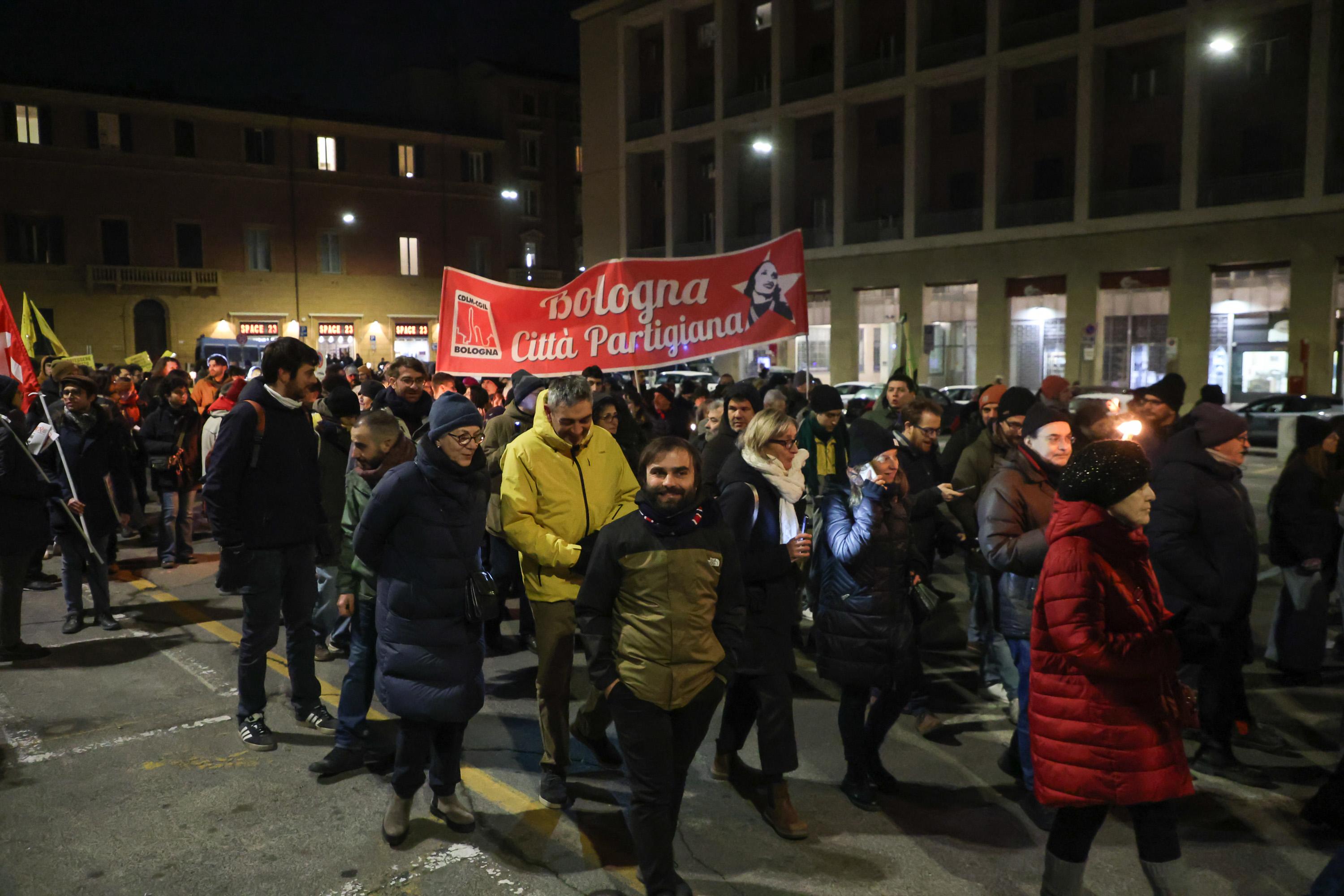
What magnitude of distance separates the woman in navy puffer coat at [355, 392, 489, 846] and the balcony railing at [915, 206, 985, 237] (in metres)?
30.8

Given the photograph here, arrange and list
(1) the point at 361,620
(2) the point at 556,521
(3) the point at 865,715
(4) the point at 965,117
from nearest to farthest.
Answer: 1. (2) the point at 556,521
2. (3) the point at 865,715
3. (1) the point at 361,620
4. (4) the point at 965,117

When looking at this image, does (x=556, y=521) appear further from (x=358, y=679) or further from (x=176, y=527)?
(x=176, y=527)

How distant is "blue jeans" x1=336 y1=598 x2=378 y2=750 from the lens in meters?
4.95

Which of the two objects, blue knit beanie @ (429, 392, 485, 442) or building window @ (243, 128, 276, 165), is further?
building window @ (243, 128, 276, 165)

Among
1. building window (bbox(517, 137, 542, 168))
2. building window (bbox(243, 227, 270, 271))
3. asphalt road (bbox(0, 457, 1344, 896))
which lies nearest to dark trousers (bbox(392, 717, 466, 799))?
asphalt road (bbox(0, 457, 1344, 896))

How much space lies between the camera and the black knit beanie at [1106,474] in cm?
316

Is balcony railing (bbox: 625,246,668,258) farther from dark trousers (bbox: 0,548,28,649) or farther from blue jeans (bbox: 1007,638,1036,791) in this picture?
blue jeans (bbox: 1007,638,1036,791)

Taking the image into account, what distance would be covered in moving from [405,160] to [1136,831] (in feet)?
163

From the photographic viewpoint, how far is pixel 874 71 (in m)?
34.0

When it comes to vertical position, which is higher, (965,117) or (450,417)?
(965,117)

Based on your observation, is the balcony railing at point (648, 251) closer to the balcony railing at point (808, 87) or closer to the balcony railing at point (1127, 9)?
the balcony railing at point (808, 87)

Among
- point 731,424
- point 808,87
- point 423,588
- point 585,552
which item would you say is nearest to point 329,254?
point 808,87

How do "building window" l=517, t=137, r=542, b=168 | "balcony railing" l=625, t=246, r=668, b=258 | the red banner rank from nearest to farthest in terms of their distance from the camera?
the red banner < "balcony railing" l=625, t=246, r=668, b=258 < "building window" l=517, t=137, r=542, b=168

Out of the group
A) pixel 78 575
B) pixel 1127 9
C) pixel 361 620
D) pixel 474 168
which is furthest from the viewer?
pixel 474 168
